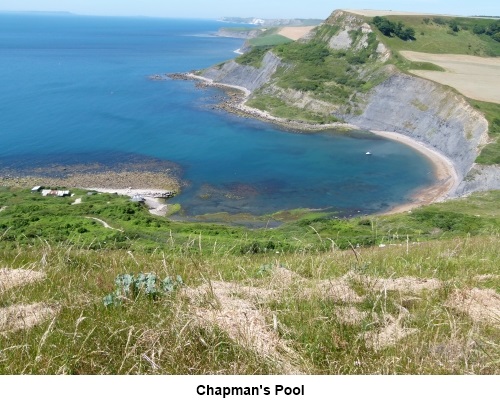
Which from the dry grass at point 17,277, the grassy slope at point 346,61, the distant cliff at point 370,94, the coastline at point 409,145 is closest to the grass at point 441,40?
the grassy slope at point 346,61

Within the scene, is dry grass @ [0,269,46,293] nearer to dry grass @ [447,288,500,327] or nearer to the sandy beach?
dry grass @ [447,288,500,327]

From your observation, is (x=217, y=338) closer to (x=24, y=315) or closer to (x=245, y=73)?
(x=24, y=315)

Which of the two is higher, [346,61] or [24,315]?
[346,61]

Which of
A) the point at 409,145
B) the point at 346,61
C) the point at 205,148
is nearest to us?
the point at 205,148

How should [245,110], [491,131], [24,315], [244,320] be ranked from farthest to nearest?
[245,110]
[491,131]
[24,315]
[244,320]

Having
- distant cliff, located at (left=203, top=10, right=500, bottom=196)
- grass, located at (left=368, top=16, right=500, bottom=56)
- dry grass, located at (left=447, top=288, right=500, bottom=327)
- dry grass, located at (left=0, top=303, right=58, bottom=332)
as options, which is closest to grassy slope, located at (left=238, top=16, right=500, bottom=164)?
grass, located at (left=368, top=16, right=500, bottom=56)

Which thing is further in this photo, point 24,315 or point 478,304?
point 478,304

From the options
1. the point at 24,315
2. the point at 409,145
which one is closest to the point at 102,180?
the point at 409,145
